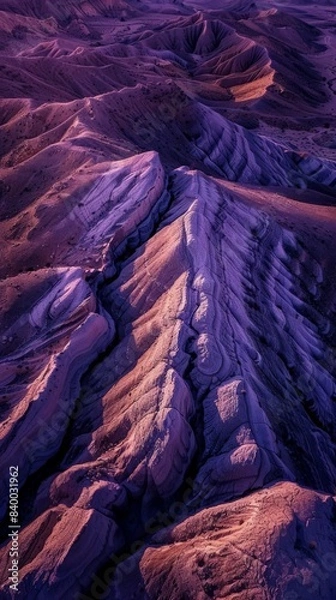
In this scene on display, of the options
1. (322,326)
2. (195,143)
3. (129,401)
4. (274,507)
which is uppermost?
(129,401)

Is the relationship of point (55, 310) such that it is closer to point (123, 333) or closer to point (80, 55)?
point (123, 333)

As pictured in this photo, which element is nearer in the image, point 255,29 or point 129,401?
point 129,401

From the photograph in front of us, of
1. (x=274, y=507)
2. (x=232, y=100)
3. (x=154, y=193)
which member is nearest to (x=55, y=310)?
(x=154, y=193)

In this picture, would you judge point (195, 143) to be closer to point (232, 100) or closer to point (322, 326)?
point (322, 326)

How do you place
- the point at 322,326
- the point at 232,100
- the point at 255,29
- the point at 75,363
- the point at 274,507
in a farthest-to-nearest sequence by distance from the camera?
the point at 255,29 < the point at 232,100 < the point at 322,326 < the point at 75,363 < the point at 274,507

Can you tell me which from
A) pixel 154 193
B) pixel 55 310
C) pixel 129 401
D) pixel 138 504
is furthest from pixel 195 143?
pixel 138 504

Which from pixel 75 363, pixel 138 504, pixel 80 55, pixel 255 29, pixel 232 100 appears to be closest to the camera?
pixel 138 504

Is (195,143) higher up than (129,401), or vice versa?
(129,401)
